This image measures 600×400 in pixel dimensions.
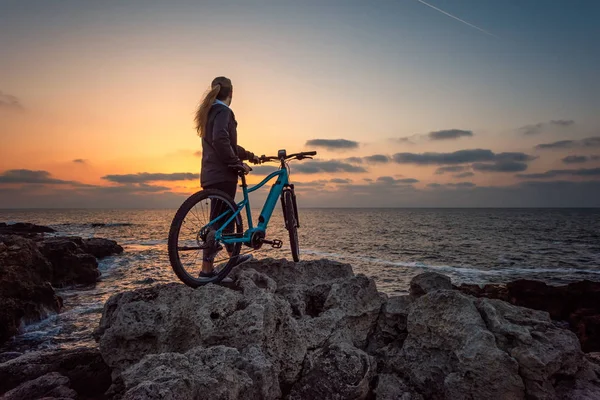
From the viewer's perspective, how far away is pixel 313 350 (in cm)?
509

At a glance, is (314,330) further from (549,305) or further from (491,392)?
(549,305)

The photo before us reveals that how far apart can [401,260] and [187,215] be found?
2815 centimetres

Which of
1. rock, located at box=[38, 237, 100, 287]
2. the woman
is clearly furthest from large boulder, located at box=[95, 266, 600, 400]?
rock, located at box=[38, 237, 100, 287]

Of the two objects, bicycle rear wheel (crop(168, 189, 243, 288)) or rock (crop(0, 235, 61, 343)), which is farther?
rock (crop(0, 235, 61, 343))

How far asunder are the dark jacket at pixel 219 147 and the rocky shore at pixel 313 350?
5.49ft

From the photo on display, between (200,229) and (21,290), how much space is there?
10.3 metres

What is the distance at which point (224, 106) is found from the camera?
614cm

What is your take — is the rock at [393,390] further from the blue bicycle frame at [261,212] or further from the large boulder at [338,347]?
the blue bicycle frame at [261,212]

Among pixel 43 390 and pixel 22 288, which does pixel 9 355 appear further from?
pixel 43 390

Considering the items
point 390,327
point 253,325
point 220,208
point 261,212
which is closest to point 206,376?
point 253,325

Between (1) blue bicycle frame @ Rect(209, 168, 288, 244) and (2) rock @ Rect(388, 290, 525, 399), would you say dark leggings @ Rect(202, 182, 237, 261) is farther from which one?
(2) rock @ Rect(388, 290, 525, 399)

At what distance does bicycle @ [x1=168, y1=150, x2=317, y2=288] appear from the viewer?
555 centimetres

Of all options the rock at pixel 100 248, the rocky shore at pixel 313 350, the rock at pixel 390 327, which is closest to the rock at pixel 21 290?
the rocky shore at pixel 313 350

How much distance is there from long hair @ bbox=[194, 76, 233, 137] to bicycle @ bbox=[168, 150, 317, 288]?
97cm
